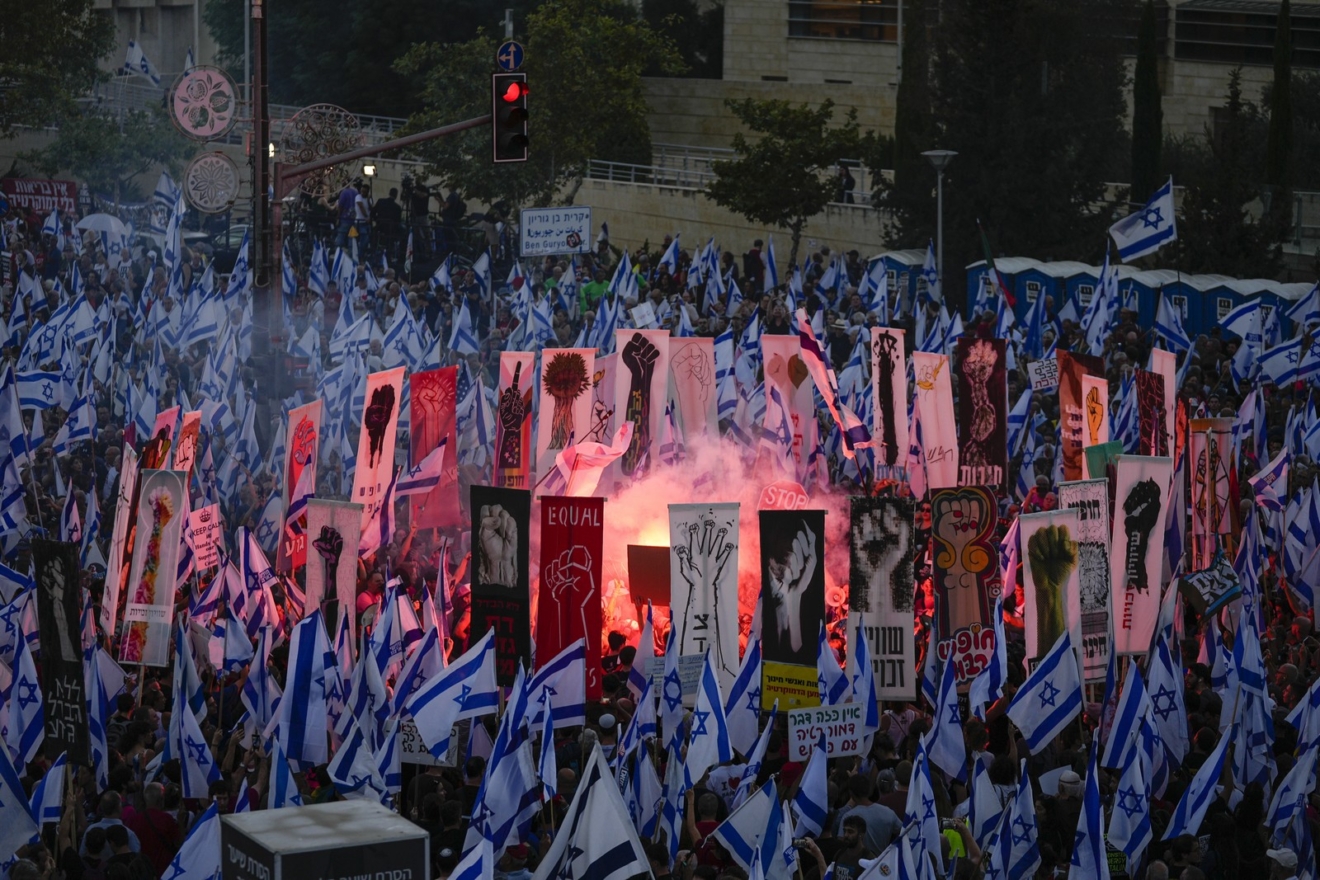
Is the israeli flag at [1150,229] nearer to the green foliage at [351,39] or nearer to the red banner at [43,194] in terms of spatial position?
the red banner at [43,194]

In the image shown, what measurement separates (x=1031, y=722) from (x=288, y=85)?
156 feet

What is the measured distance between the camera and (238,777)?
11.8 meters

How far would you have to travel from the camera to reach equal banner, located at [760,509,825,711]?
13188 millimetres

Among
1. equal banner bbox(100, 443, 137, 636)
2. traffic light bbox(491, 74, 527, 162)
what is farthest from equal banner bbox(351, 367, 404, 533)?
traffic light bbox(491, 74, 527, 162)

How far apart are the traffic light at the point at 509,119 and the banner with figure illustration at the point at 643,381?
2265 mm

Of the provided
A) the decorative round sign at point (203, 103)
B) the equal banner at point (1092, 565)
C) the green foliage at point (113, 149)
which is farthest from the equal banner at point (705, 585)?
the green foliage at point (113, 149)

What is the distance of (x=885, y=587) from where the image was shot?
13836 mm

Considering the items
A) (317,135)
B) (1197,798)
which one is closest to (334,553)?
(1197,798)

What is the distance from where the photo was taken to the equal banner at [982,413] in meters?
18.2

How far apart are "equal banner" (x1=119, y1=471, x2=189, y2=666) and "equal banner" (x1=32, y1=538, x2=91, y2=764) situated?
1890 mm

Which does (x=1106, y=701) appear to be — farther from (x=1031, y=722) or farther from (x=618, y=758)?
(x=618, y=758)

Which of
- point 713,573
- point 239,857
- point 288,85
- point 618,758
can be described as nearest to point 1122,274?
point 713,573

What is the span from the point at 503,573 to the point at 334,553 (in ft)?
3.93

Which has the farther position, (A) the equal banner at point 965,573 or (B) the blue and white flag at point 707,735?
(A) the equal banner at point 965,573
